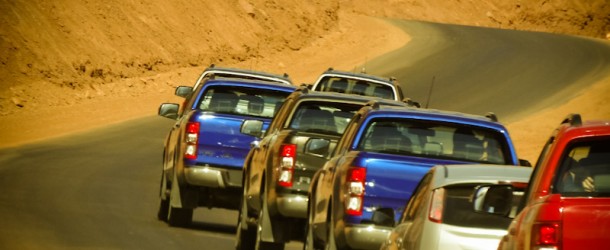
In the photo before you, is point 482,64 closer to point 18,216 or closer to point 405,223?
point 18,216

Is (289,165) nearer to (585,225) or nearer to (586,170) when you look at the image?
(586,170)

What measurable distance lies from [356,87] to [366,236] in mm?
14102

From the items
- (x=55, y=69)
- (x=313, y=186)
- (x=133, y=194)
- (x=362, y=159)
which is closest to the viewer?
(x=362, y=159)

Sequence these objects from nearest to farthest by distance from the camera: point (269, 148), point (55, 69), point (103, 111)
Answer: point (269, 148) < point (103, 111) < point (55, 69)

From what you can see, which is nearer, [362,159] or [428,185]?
[428,185]

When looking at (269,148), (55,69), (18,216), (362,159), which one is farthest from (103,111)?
(362,159)

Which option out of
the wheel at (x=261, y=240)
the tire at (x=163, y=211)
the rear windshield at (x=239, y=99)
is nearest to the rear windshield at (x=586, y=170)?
the wheel at (x=261, y=240)

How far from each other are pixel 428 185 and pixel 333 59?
4994cm

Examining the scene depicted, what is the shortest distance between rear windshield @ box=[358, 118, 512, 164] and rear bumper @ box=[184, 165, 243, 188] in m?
5.66

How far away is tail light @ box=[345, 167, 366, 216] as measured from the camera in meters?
12.7

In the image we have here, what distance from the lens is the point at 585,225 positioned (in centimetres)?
724

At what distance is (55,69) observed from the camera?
48.6m

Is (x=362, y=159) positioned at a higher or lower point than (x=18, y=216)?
higher

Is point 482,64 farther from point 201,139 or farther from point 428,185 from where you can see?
point 428,185
